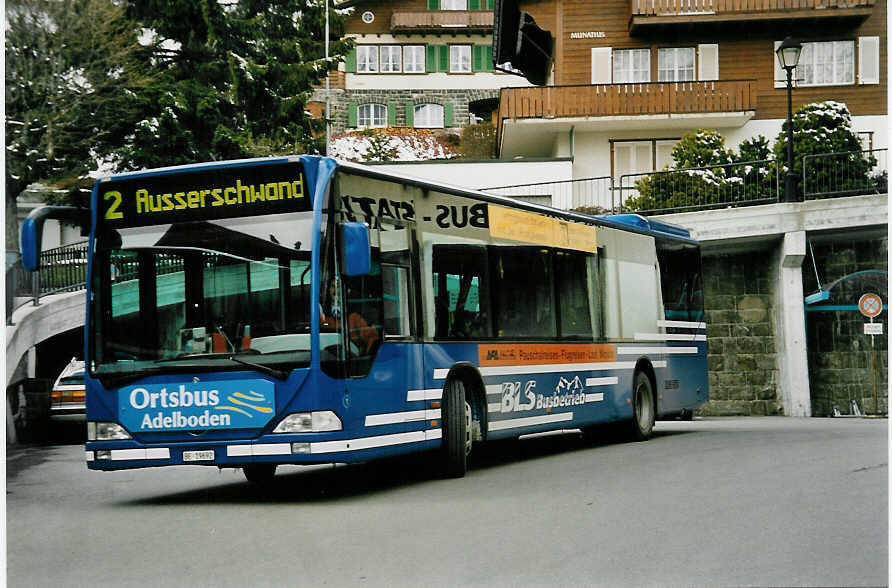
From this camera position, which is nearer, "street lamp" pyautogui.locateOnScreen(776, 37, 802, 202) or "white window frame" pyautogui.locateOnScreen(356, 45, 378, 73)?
"street lamp" pyautogui.locateOnScreen(776, 37, 802, 202)

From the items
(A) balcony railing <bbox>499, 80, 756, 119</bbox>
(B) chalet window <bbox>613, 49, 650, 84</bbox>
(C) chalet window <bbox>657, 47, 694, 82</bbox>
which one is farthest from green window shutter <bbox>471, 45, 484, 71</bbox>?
(C) chalet window <bbox>657, 47, 694, 82</bbox>

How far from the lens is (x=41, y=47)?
15.2 meters

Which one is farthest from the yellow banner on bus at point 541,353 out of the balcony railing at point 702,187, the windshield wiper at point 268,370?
the balcony railing at point 702,187

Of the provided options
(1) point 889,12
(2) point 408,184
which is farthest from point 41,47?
(1) point 889,12

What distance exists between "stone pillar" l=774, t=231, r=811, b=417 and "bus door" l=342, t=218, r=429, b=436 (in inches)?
661

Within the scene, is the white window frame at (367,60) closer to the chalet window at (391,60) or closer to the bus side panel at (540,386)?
the chalet window at (391,60)

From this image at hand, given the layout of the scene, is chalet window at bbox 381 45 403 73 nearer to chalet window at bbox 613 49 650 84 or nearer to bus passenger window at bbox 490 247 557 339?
chalet window at bbox 613 49 650 84

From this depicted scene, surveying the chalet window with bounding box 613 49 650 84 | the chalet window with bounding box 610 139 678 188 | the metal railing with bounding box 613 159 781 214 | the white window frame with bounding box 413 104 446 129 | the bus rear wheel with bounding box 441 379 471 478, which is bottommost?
the bus rear wheel with bounding box 441 379 471 478

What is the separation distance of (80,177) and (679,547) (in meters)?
9.43

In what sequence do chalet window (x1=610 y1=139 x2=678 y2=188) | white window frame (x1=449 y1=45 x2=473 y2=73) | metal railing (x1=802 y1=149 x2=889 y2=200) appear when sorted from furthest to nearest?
1. white window frame (x1=449 y1=45 x2=473 y2=73)
2. chalet window (x1=610 y1=139 x2=678 y2=188)
3. metal railing (x1=802 y1=149 x2=889 y2=200)

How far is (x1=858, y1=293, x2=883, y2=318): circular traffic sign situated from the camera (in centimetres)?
2208

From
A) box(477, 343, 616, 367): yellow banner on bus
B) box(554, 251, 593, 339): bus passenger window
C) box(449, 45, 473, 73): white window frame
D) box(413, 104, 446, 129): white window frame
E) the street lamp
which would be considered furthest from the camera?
box(449, 45, 473, 73): white window frame

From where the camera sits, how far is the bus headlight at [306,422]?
430 inches

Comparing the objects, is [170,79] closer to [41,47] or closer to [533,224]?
[41,47]
